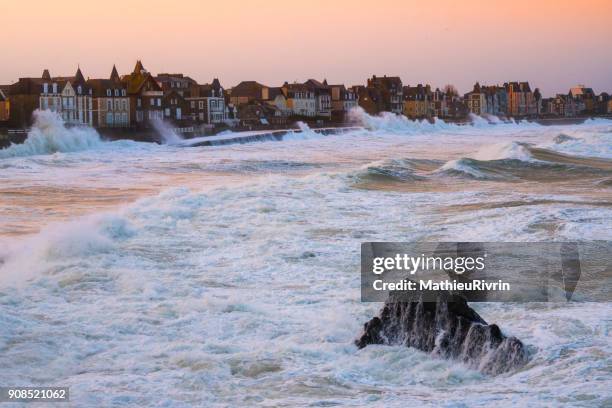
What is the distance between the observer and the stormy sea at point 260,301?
744 centimetres

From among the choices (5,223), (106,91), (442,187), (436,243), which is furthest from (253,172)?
(106,91)

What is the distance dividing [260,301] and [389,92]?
10905 centimetres

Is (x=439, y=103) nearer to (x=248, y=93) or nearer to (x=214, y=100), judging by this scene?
(x=248, y=93)

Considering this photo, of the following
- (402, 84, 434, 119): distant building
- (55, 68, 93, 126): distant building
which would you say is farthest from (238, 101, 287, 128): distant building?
(402, 84, 434, 119): distant building

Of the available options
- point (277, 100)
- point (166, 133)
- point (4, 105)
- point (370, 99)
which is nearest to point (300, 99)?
point (277, 100)

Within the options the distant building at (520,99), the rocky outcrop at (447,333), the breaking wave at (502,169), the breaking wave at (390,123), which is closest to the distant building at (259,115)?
the breaking wave at (390,123)

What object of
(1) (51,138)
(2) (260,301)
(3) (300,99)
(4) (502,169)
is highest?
(3) (300,99)

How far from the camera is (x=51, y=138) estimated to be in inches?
1969

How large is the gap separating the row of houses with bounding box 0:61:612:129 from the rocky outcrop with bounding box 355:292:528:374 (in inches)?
1898

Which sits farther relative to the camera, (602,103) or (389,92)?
(602,103)

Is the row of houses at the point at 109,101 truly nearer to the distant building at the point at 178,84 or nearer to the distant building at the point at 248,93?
the distant building at the point at 178,84

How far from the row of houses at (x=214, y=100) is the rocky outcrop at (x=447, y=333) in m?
48.2

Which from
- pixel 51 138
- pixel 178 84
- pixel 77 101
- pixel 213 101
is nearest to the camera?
pixel 51 138

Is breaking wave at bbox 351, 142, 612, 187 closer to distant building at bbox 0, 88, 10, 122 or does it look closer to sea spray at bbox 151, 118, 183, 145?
sea spray at bbox 151, 118, 183, 145
